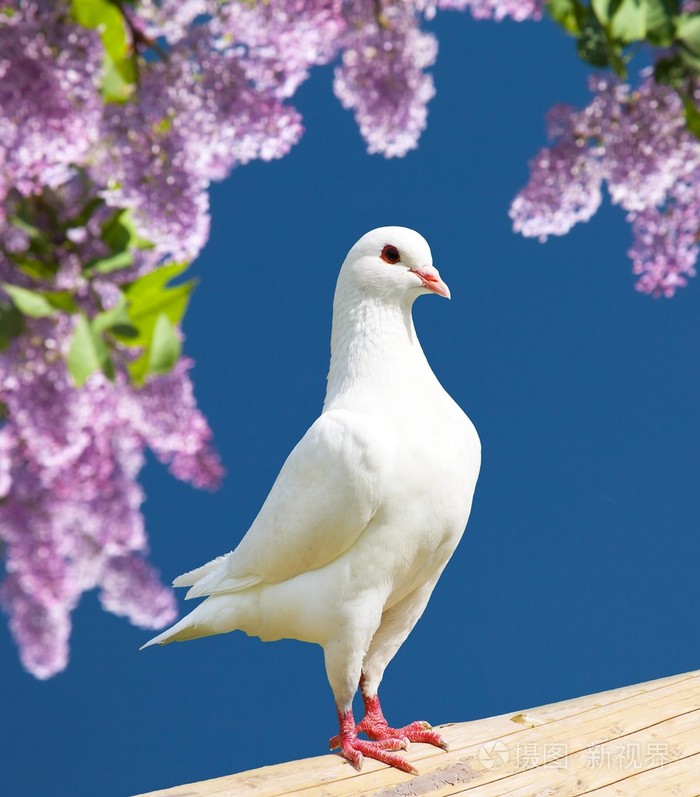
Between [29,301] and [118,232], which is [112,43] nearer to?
[118,232]

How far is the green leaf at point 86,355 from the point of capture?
1497 millimetres

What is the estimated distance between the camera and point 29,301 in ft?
4.84

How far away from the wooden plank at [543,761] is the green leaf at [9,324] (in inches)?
36.2

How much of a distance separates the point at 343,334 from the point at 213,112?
0.65 m

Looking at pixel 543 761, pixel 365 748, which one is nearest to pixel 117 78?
pixel 365 748

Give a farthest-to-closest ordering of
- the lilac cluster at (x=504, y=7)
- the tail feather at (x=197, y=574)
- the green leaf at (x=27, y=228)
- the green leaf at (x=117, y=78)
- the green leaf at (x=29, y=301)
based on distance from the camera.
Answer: the tail feather at (x=197, y=574)
the lilac cluster at (x=504, y=7)
the green leaf at (x=117, y=78)
the green leaf at (x=27, y=228)
the green leaf at (x=29, y=301)

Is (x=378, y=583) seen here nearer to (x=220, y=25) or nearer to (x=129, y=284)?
(x=129, y=284)

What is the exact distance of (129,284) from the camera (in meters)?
1.67

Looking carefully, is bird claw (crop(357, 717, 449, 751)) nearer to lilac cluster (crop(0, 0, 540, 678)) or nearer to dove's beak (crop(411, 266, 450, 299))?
lilac cluster (crop(0, 0, 540, 678))

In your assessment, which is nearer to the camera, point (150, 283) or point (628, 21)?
point (150, 283)

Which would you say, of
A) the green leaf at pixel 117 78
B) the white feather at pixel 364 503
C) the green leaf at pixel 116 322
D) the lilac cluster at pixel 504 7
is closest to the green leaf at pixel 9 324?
the green leaf at pixel 116 322

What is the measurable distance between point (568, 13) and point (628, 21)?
0.14 meters

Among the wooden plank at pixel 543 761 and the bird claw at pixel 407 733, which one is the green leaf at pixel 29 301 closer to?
the wooden plank at pixel 543 761

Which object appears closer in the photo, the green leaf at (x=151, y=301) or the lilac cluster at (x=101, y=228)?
the lilac cluster at (x=101, y=228)
